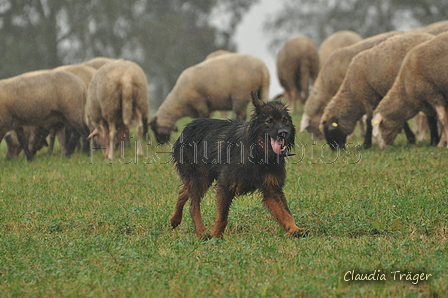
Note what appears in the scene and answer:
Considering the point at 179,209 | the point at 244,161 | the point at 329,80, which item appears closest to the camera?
the point at 244,161

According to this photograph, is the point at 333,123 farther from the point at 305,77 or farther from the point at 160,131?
the point at 305,77

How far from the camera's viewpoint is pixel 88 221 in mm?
8344

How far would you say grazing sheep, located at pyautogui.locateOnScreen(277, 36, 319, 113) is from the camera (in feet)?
79.2

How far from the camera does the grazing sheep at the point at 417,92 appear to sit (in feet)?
42.6

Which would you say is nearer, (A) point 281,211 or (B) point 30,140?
(A) point 281,211

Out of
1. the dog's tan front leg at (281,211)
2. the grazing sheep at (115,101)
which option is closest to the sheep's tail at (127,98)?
the grazing sheep at (115,101)

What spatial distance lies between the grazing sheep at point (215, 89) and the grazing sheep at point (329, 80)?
130 cm

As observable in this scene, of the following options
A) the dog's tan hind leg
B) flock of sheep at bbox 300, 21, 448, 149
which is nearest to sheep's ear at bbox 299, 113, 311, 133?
flock of sheep at bbox 300, 21, 448, 149

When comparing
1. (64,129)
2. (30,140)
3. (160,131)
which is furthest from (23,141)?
(160,131)

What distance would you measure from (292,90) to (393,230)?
17.7 m

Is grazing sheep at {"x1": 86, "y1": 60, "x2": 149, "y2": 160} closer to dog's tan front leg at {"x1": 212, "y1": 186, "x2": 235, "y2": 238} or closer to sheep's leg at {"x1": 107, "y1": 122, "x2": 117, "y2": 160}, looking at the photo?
sheep's leg at {"x1": 107, "y1": 122, "x2": 117, "y2": 160}

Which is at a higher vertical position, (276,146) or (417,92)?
(276,146)

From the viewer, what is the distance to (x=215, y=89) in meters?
18.2

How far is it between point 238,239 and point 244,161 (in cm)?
81
